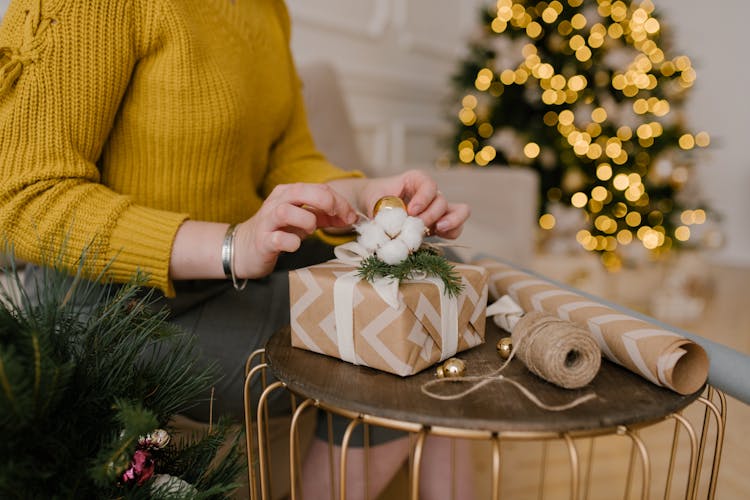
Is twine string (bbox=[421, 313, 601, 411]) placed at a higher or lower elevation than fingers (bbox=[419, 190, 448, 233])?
lower

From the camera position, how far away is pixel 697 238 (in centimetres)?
347

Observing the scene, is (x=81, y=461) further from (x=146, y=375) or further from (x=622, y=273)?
(x=622, y=273)

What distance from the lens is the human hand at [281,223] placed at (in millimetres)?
524

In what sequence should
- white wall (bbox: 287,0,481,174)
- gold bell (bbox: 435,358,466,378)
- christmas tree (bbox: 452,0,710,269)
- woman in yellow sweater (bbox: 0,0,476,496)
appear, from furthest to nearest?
christmas tree (bbox: 452,0,710,269) → white wall (bbox: 287,0,481,174) → woman in yellow sweater (bbox: 0,0,476,496) → gold bell (bbox: 435,358,466,378)

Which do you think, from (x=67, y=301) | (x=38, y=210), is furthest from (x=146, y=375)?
(x=38, y=210)

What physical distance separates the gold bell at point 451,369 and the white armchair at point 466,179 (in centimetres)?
107

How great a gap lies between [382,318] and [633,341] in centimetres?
22

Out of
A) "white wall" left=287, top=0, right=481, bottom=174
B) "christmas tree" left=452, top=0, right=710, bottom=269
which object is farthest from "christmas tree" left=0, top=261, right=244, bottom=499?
"christmas tree" left=452, top=0, right=710, bottom=269

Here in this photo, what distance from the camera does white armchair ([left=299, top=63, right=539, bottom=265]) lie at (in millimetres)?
1512

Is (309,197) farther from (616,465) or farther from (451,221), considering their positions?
(616,465)

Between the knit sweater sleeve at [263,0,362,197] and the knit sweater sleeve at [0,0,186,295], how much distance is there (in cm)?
36

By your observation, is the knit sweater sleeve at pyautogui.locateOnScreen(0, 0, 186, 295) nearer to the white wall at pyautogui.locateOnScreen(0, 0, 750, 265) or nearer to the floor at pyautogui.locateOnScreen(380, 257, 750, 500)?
the floor at pyautogui.locateOnScreen(380, 257, 750, 500)

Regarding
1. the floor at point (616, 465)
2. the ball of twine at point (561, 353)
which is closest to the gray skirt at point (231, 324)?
the ball of twine at point (561, 353)

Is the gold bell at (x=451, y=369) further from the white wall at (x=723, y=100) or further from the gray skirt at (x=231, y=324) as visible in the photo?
the white wall at (x=723, y=100)
